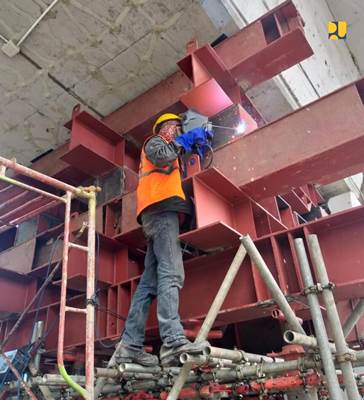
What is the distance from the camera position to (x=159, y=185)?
3.79m

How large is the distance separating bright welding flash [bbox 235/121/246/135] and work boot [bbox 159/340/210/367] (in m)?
2.41

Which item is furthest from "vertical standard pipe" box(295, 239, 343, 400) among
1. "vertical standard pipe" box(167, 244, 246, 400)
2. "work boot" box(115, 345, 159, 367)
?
"work boot" box(115, 345, 159, 367)

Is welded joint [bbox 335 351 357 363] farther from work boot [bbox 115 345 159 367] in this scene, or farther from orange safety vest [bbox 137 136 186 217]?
orange safety vest [bbox 137 136 186 217]

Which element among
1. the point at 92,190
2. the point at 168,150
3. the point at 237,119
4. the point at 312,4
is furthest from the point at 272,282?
the point at 312,4

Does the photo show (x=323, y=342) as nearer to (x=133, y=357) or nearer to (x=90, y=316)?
(x=133, y=357)

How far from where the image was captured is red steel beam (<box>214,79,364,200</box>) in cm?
356

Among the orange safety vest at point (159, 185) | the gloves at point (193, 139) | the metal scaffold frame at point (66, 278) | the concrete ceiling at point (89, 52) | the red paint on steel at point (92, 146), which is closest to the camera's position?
the metal scaffold frame at point (66, 278)

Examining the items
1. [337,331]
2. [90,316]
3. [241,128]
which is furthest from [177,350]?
[241,128]

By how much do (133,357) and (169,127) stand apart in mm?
2300

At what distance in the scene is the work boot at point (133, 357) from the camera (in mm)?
3371

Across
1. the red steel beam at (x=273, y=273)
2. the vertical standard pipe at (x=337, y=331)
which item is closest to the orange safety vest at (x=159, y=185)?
the red steel beam at (x=273, y=273)

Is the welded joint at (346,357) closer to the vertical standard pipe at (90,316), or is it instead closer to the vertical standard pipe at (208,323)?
the vertical standard pipe at (208,323)

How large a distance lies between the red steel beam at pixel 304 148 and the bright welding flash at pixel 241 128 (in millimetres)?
265

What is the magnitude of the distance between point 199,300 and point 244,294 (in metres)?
0.54
